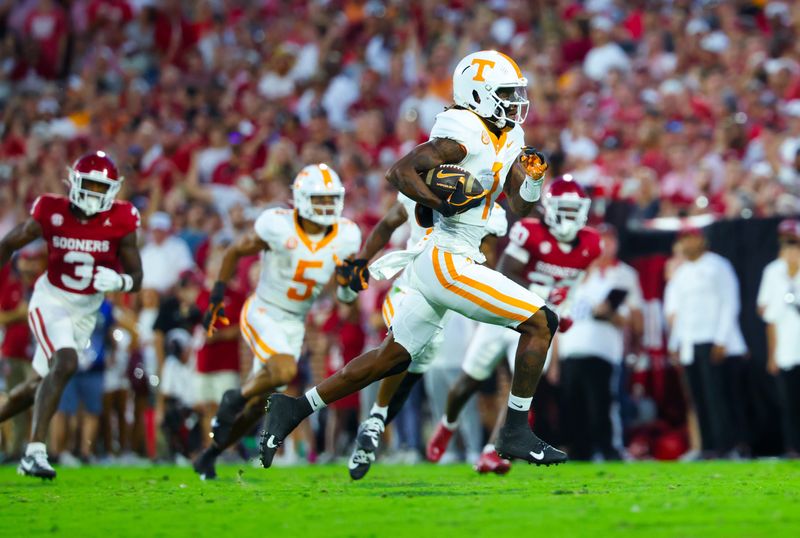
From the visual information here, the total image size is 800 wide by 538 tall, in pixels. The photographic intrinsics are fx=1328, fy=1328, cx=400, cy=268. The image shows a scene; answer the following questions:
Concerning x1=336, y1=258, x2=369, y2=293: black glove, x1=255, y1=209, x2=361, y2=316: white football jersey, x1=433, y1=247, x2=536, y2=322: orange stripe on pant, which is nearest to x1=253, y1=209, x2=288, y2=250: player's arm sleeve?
x1=255, y1=209, x2=361, y2=316: white football jersey

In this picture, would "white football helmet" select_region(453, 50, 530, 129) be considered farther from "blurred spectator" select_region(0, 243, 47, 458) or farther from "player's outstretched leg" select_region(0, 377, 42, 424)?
"blurred spectator" select_region(0, 243, 47, 458)

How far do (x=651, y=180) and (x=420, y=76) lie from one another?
14.4ft

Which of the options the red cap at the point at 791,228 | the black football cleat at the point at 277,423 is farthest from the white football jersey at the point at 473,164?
the red cap at the point at 791,228

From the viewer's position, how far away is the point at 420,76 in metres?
16.1

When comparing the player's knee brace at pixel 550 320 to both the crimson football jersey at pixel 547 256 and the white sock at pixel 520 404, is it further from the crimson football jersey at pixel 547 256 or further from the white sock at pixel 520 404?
the crimson football jersey at pixel 547 256

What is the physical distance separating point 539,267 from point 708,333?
2614mm

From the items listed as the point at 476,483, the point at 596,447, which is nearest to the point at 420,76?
the point at 596,447

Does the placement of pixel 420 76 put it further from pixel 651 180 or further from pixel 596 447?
pixel 596 447

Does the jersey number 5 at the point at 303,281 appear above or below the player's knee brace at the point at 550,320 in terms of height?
above

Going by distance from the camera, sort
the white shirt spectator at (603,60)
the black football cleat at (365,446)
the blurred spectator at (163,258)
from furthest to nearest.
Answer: the white shirt spectator at (603,60) < the blurred spectator at (163,258) < the black football cleat at (365,446)

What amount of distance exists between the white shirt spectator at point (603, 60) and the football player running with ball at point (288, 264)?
6.22 m

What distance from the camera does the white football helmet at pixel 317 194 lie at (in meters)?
9.27

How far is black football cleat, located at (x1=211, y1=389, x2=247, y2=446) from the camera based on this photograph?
29.2 feet

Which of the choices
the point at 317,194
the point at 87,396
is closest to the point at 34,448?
the point at 317,194
